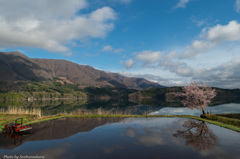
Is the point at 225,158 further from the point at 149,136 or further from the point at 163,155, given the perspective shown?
the point at 149,136

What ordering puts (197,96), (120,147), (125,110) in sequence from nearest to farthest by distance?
(120,147), (197,96), (125,110)

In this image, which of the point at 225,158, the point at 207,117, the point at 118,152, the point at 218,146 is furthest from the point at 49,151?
the point at 207,117

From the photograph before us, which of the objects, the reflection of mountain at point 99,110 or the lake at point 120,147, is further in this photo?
the reflection of mountain at point 99,110

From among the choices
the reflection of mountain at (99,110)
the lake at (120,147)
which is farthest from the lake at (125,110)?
the lake at (120,147)

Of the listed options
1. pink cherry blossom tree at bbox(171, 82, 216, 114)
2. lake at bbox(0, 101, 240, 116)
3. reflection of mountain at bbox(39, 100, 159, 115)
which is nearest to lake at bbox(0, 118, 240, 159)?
pink cherry blossom tree at bbox(171, 82, 216, 114)

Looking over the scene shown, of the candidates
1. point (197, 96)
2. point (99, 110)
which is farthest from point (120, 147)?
point (99, 110)

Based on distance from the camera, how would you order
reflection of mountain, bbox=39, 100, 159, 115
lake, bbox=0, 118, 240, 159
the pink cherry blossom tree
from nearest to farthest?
lake, bbox=0, 118, 240, 159 → the pink cherry blossom tree → reflection of mountain, bbox=39, 100, 159, 115

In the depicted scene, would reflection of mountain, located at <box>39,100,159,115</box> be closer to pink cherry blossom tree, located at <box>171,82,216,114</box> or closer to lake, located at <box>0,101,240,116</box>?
lake, located at <box>0,101,240,116</box>

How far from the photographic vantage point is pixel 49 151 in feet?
42.0

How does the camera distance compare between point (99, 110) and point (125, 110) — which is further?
point (125, 110)

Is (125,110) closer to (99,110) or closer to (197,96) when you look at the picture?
(99,110)

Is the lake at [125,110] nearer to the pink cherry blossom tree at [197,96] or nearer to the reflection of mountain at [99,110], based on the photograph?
the reflection of mountain at [99,110]

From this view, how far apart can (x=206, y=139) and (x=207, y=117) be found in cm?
1725

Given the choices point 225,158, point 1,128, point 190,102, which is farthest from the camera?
point 190,102
